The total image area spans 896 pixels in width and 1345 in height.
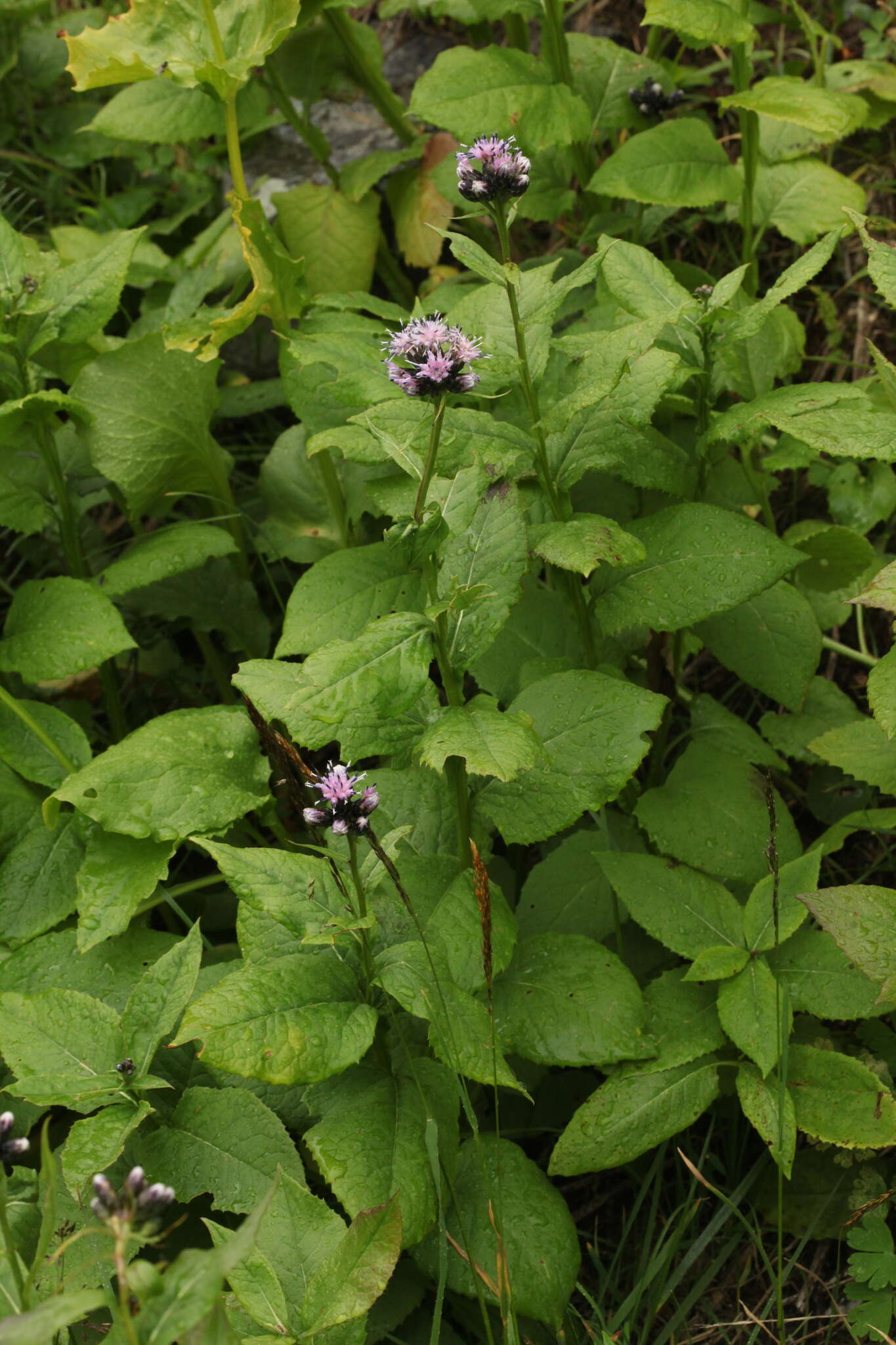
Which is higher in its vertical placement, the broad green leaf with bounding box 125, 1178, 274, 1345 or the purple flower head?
the purple flower head

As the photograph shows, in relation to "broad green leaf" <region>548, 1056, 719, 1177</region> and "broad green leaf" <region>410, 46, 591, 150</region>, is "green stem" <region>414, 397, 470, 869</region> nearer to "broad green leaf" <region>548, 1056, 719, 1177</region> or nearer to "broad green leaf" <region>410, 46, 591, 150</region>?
"broad green leaf" <region>548, 1056, 719, 1177</region>

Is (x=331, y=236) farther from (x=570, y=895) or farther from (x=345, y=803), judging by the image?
(x=345, y=803)

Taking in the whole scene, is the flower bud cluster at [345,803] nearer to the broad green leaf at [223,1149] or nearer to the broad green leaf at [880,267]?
the broad green leaf at [223,1149]

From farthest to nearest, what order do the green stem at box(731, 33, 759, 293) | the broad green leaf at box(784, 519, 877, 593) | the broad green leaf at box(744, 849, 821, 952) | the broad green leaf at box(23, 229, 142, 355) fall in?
1. the green stem at box(731, 33, 759, 293)
2. the broad green leaf at box(23, 229, 142, 355)
3. the broad green leaf at box(784, 519, 877, 593)
4. the broad green leaf at box(744, 849, 821, 952)

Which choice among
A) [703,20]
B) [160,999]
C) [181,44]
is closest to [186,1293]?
[160,999]

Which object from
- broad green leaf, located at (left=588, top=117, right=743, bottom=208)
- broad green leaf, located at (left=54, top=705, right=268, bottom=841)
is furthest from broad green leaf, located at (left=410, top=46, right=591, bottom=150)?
broad green leaf, located at (left=54, top=705, right=268, bottom=841)

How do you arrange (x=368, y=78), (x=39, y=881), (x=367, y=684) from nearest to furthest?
1. (x=367, y=684)
2. (x=39, y=881)
3. (x=368, y=78)

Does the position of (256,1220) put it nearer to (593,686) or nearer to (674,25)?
(593,686)
